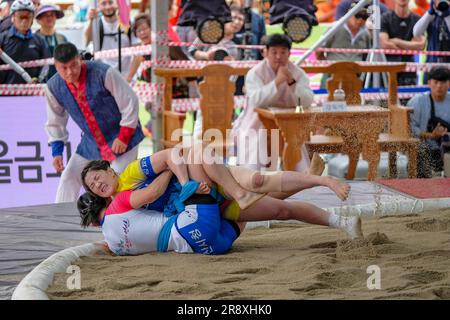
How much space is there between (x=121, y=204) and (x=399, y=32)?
518 centimetres

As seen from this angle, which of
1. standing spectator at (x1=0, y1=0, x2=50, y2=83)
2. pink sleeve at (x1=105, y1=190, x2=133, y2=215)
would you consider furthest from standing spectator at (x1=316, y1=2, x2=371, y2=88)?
pink sleeve at (x1=105, y1=190, x2=133, y2=215)

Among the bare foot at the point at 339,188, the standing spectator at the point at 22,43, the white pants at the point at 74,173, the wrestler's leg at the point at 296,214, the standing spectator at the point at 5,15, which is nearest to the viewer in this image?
the bare foot at the point at 339,188

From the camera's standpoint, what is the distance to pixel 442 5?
7.79 m

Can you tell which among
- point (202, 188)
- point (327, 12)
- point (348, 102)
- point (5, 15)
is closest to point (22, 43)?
point (5, 15)

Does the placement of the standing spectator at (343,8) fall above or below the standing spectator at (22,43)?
above

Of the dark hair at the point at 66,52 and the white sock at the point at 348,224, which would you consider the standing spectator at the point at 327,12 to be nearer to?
the dark hair at the point at 66,52

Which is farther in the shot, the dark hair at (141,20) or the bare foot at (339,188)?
the dark hair at (141,20)

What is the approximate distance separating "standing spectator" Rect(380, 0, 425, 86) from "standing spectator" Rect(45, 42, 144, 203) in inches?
141

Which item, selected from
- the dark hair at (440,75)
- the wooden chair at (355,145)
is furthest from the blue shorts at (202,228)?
the dark hair at (440,75)

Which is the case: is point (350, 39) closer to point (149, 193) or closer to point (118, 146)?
point (118, 146)

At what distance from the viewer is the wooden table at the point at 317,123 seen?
6.21 metres

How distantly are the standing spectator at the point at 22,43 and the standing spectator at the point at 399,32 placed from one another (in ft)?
9.60
